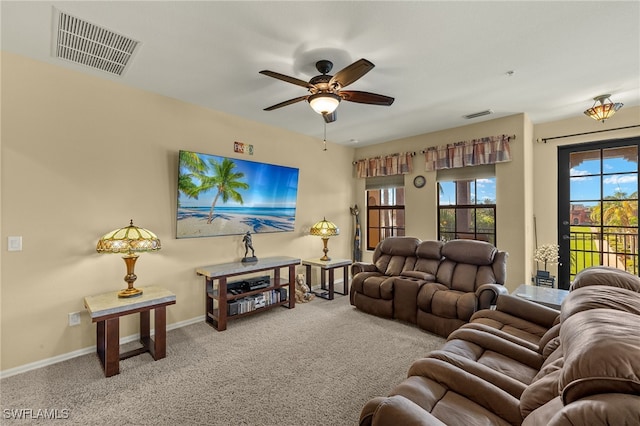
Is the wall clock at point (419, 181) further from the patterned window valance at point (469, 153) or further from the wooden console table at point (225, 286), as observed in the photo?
the wooden console table at point (225, 286)

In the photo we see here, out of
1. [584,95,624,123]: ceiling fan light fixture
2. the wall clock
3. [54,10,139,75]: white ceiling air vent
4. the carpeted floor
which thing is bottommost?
the carpeted floor

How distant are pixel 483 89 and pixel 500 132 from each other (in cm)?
129

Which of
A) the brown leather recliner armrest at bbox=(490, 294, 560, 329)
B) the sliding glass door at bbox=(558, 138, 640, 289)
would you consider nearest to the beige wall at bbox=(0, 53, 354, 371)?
the brown leather recliner armrest at bbox=(490, 294, 560, 329)

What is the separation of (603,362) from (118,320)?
3.12 metres

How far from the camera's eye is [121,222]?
3102 mm

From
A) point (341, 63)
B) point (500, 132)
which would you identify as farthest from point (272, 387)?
point (500, 132)

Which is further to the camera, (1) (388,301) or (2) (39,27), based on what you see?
(1) (388,301)

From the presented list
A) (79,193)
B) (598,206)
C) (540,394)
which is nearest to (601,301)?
(540,394)

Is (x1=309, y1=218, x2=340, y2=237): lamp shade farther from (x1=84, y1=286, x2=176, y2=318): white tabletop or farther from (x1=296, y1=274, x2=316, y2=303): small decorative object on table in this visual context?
(x1=84, y1=286, x2=176, y2=318): white tabletop

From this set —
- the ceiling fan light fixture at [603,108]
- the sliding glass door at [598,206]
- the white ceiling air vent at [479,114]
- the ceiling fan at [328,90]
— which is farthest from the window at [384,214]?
the ceiling fan at [328,90]

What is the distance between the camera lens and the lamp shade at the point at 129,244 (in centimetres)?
263

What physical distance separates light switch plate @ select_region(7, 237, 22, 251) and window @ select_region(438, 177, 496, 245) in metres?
5.39

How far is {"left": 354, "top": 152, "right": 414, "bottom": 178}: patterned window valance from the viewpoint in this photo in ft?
17.1

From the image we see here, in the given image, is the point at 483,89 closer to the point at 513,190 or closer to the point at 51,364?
the point at 513,190
